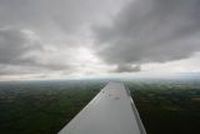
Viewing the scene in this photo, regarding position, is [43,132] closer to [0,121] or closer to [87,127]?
[0,121]

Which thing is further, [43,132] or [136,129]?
[43,132]

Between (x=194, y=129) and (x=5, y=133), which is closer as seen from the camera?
(x=194, y=129)

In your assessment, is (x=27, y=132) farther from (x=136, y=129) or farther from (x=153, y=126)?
(x=136, y=129)

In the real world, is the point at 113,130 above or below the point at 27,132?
above

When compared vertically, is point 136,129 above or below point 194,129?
above

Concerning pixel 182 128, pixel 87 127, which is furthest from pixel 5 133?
pixel 182 128

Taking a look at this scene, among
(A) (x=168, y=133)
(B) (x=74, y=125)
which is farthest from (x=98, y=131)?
(A) (x=168, y=133)

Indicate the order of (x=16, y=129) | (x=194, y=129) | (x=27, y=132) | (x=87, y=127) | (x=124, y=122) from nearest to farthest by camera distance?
(x=87, y=127) < (x=124, y=122) < (x=194, y=129) < (x=27, y=132) < (x=16, y=129)

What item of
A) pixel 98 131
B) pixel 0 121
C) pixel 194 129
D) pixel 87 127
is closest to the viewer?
pixel 98 131

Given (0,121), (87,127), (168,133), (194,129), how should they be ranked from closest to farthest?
(87,127) < (168,133) < (194,129) < (0,121)
